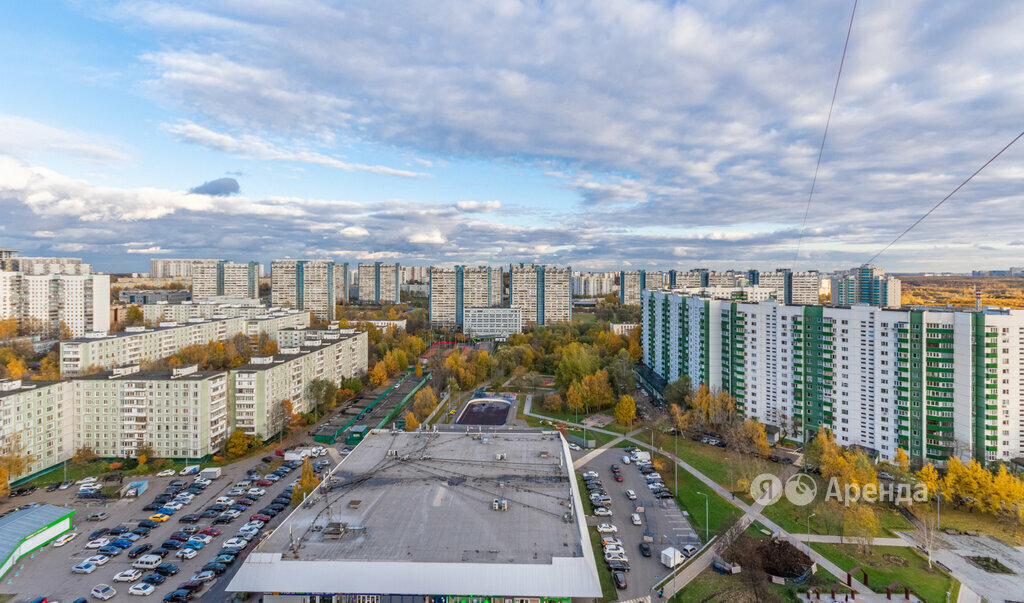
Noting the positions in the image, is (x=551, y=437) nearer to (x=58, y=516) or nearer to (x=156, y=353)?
(x=58, y=516)

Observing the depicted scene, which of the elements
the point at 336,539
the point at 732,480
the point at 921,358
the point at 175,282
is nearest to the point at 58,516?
the point at 336,539

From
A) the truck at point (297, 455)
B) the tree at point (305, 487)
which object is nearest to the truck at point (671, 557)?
the tree at point (305, 487)

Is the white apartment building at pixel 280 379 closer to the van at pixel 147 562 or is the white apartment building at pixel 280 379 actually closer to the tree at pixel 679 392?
the van at pixel 147 562

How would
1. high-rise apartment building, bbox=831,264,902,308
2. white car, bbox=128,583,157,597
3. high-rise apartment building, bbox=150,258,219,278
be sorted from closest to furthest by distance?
white car, bbox=128,583,157,597
high-rise apartment building, bbox=831,264,902,308
high-rise apartment building, bbox=150,258,219,278

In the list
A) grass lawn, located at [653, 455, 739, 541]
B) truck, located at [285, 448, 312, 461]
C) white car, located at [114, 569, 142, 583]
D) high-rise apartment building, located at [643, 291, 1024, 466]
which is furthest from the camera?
truck, located at [285, 448, 312, 461]

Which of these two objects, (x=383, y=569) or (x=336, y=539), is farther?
(x=336, y=539)

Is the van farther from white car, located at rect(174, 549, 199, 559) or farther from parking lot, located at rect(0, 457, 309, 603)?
white car, located at rect(174, 549, 199, 559)

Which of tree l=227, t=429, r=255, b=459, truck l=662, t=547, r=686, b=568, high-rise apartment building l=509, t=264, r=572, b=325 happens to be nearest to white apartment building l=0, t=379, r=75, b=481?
tree l=227, t=429, r=255, b=459
